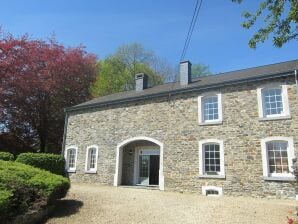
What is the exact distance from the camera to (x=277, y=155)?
13281 mm

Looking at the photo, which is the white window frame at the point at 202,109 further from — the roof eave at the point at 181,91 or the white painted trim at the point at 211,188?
the white painted trim at the point at 211,188

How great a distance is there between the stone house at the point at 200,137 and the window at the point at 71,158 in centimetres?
7

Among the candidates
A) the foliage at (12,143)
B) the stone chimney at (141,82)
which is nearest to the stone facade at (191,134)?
the stone chimney at (141,82)

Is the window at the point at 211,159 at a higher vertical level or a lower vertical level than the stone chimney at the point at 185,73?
lower

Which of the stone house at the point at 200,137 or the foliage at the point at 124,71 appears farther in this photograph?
the foliage at the point at 124,71

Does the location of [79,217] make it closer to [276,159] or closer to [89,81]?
[276,159]

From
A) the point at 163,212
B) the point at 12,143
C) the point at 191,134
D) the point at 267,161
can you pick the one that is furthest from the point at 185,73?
the point at 12,143

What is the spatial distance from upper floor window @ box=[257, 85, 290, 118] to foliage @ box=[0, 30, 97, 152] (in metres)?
19.1

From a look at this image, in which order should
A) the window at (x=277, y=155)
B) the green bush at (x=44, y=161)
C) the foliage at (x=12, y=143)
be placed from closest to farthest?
the window at (x=277, y=155) → the green bush at (x=44, y=161) → the foliage at (x=12, y=143)

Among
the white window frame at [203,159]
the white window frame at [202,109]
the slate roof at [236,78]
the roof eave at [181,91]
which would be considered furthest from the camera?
the white window frame at [202,109]

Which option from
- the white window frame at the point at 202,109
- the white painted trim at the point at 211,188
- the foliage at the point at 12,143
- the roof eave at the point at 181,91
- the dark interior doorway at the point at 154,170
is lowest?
the white painted trim at the point at 211,188

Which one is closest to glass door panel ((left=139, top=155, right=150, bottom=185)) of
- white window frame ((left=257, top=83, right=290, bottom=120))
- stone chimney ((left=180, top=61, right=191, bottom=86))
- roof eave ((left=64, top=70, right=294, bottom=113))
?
roof eave ((left=64, top=70, right=294, bottom=113))

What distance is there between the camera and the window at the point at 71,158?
817 inches

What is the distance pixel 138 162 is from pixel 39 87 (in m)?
12.7
